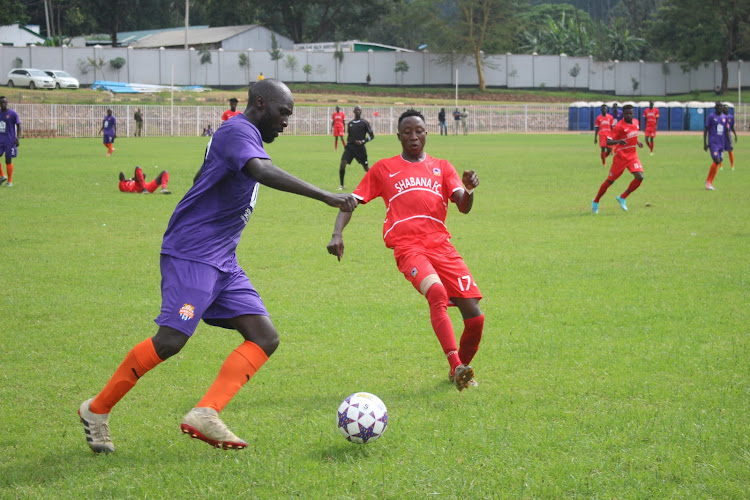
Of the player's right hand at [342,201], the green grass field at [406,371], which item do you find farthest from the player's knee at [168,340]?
the player's right hand at [342,201]

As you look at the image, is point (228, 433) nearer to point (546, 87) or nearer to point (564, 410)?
point (564, 410)

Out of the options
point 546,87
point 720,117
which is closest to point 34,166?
point 720,117

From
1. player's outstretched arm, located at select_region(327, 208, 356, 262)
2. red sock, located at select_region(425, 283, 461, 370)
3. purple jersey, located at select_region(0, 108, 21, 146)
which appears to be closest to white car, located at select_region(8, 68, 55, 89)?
purple jersey, located at select_region(0, 108, 21, 146)

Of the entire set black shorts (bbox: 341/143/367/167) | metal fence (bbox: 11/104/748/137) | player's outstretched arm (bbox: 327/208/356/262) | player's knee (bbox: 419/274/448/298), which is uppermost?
metal fence (bbox: 11/104/748/137)

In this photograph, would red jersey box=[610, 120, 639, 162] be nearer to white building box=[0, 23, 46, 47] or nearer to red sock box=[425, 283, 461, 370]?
red sock box=[425, 283, 461, 370]

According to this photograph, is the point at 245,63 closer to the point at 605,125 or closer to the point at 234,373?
the point at 605,125

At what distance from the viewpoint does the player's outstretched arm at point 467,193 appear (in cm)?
570

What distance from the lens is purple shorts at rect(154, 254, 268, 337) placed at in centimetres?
445

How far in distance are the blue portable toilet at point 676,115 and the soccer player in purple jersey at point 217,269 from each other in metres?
58.2

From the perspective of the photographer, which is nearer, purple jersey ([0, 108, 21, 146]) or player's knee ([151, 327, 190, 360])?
player's knee ([151, 327, 190, 360])

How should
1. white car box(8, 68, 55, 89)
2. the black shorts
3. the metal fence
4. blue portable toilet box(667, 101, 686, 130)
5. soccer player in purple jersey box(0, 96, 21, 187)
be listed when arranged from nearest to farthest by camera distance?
soccer player in purple jersey box(0, 96, 21, 187) < the black shorts < the metal fence < blue portable toilet box(667, 101, 686, 130) < white car box(8, 68, 55, 89)

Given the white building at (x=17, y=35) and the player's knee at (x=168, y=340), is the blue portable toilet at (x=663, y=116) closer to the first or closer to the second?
the player's knee at (x=168, y=340)

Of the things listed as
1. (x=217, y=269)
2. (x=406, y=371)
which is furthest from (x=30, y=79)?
(x=217, y=269)

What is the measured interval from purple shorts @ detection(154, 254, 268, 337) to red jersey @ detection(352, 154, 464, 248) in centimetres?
180
